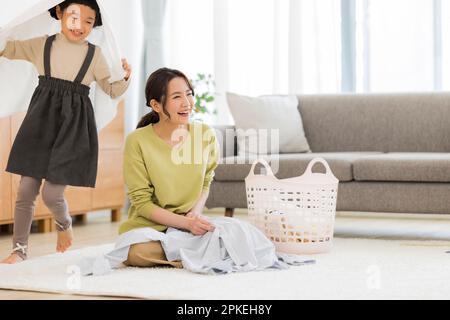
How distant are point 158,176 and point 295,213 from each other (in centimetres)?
62

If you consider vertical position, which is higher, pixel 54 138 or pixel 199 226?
pixel 54 138

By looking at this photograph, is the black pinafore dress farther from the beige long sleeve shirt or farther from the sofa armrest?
the sofa armrest

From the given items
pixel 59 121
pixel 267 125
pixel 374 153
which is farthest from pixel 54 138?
pixel 374 153

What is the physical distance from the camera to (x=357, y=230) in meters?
4.52

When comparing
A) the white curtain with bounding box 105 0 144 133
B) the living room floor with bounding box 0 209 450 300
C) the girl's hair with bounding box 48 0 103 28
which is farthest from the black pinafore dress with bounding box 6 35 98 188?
the white curtain with bounding box 105 0 144 133

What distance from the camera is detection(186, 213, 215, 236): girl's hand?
2.89 m

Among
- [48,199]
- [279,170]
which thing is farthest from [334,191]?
[48,199]

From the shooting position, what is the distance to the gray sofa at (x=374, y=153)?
387cm

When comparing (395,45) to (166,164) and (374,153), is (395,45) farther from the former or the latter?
(166,164)

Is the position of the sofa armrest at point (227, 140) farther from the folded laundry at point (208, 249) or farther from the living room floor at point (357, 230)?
the folded laundry at point (208, 249)

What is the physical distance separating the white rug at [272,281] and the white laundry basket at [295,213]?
0.12 m

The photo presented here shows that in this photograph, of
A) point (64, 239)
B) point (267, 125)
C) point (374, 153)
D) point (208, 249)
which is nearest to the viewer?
point (208, 249)

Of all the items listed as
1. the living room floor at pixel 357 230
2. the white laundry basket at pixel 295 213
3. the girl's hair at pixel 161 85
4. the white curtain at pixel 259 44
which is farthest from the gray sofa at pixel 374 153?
the girl's hair at pixel 161 85

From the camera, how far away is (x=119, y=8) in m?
5.77
